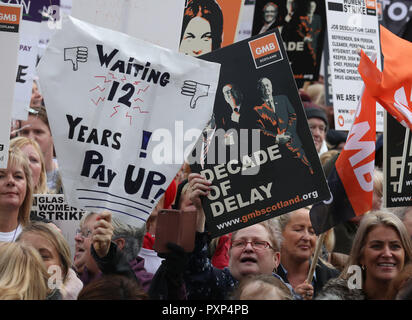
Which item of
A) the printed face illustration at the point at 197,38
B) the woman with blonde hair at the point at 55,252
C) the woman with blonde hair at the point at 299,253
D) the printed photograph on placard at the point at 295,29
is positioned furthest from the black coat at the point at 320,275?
the printed photograph on placard at the point at 295,29

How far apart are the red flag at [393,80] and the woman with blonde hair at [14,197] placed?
82.1 inches

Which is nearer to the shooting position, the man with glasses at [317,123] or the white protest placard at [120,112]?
the white protest placard at [120,112]

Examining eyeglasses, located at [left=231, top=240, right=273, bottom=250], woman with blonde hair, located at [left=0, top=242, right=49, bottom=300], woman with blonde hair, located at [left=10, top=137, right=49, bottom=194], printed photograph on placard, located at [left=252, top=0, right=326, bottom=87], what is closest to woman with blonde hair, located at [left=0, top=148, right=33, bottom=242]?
woman with blonde hair, located at [left=0, top=242, right=49, bottom=300]

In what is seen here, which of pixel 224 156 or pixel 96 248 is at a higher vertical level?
pixel 224 156

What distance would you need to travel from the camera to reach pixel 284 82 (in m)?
4.68

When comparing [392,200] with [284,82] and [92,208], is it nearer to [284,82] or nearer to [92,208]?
[284,82]

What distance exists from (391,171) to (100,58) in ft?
6.05

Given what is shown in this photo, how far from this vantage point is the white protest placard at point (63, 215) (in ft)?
16.5

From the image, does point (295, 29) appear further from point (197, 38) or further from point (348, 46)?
point (197, 38)

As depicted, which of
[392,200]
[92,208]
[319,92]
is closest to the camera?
[92,208]

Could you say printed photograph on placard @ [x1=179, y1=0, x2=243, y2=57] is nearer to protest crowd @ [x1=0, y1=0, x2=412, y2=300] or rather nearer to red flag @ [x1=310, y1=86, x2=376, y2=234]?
protest crowd @ [x1=0, y1=0, x2=412, y2=300]

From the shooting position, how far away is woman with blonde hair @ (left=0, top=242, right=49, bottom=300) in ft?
14.0

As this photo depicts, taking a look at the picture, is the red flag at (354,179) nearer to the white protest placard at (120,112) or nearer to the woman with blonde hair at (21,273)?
the white protest placard at (120,112)

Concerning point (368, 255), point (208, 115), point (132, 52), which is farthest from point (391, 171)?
point (132, 52)
